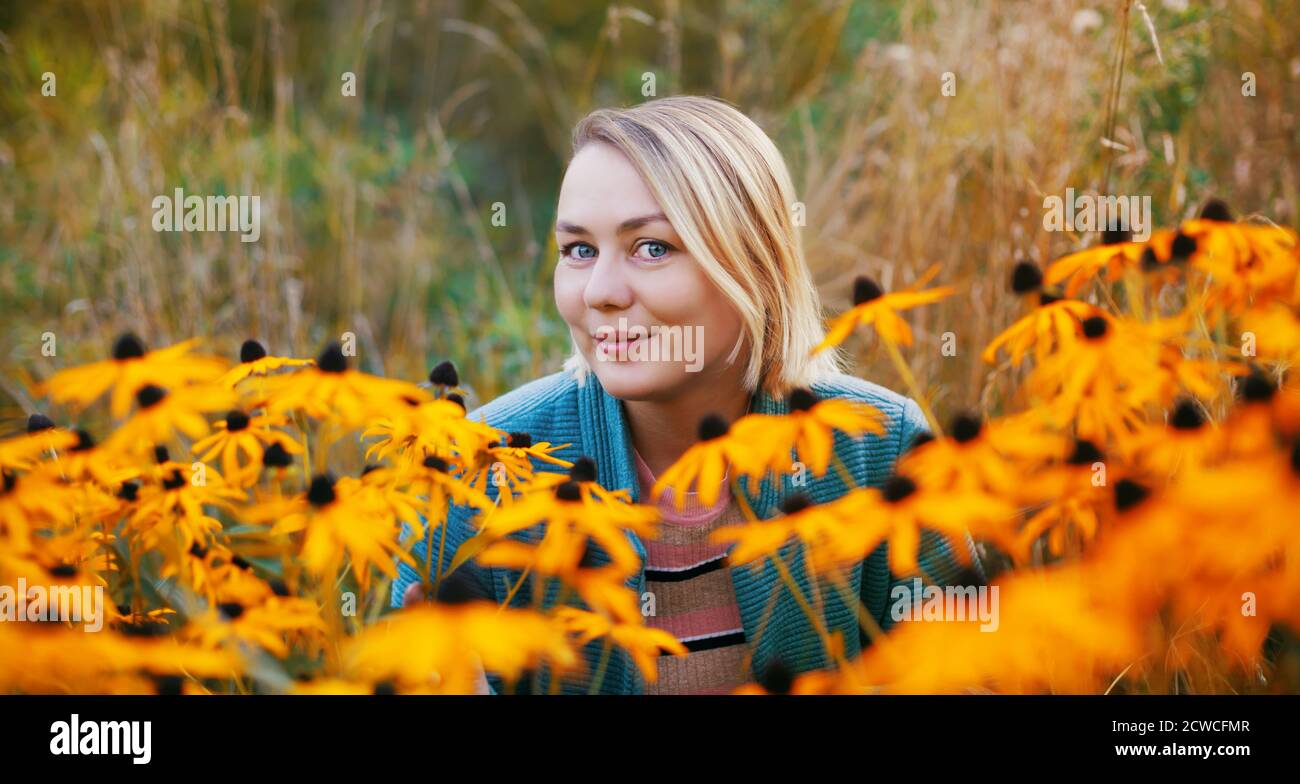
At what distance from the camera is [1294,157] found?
2.50m

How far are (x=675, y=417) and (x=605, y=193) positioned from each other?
15.1 inches

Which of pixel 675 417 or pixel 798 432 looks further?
pixel 675 417

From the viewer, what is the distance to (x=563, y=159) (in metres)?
3.09

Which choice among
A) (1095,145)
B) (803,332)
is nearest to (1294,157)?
(1095,145)

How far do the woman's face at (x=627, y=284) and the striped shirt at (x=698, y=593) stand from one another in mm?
239

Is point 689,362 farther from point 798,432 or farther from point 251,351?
point 251,351

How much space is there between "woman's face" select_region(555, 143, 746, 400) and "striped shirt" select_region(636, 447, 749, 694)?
239 mm

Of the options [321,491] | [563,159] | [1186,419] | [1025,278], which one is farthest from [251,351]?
[563,159]

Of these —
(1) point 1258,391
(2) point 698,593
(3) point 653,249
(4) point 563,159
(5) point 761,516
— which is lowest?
(2) point 698,593

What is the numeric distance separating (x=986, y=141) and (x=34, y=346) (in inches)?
87.5

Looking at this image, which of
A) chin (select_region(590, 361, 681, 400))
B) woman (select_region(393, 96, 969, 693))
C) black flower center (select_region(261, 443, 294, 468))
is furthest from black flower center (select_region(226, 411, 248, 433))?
chin (select_region(590, 361, 681, 400))
